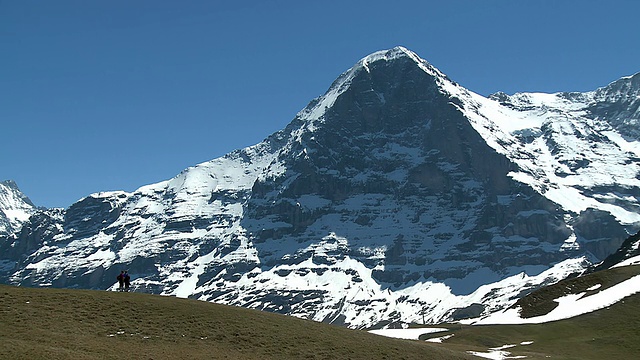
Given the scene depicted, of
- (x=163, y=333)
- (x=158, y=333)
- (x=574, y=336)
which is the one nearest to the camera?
(x=158, y=333)

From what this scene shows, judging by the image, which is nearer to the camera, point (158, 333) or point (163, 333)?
point (158, 333)

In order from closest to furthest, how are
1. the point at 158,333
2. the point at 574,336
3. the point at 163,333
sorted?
1. the point at 158,333
2. the point at 163,333
3. the point at 574,336

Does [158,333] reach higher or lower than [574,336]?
higher

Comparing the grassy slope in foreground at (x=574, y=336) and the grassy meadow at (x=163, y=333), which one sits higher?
the grassy meadow at (x=163, y=333)

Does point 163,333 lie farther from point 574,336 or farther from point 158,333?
point 574,336

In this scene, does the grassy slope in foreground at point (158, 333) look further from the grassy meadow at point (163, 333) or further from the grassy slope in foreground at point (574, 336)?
the grassy slope in foreground at point (574, 336)

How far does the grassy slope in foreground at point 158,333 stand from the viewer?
51.9 meters

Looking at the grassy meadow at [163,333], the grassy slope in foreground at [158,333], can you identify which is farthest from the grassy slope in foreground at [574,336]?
the grassy slope in foreground at [158,333]

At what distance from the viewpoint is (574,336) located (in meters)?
93.8

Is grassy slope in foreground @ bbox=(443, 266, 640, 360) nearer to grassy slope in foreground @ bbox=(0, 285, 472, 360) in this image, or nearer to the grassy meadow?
the grassy meadow

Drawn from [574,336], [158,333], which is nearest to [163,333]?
[158,333]

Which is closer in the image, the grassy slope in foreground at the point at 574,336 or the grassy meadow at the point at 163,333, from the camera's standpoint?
the grassy meadow at the point at 163,333

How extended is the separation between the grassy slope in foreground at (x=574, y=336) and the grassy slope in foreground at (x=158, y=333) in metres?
19.9

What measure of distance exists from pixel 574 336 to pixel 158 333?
191ft
